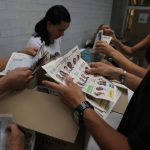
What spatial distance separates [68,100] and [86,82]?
0.18 meters

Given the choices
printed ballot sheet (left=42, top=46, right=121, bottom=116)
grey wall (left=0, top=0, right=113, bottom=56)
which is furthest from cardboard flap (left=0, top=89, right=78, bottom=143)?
grey wall (left=0, top=0, right=113, bottom=56)

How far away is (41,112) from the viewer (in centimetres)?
83

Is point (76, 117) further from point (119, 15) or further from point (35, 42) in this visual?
point (119, 15)

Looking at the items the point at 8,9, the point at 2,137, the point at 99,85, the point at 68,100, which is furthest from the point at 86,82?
the point at 8,9

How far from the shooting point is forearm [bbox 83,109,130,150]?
27.1 inches

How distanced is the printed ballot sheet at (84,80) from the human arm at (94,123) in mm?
53

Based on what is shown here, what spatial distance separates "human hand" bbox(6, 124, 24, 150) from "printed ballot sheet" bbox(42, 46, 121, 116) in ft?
0.82

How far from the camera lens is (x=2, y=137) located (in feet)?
2.81

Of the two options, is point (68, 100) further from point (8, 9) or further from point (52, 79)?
point (8, 9)

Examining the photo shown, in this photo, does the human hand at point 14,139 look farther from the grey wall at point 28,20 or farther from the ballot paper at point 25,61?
the grey wall at point 28,20

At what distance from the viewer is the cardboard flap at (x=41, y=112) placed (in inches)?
31.2

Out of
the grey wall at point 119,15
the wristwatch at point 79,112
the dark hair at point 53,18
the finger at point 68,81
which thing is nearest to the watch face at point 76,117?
the wristwatch at point 79,112

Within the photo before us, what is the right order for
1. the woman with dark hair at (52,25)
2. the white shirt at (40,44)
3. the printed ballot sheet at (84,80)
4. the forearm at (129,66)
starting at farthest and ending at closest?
the woman with dark hair at (52,25) → the white shirt at (40,44) → the forearm at (129,66) → the printed ballot sheet at (84,80)

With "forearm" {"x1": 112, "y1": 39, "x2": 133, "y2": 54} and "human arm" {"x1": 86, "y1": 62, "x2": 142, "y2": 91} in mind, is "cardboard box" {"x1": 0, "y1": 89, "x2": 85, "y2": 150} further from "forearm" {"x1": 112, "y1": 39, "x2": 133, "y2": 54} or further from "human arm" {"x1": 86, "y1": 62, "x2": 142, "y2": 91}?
"forearm" {"x1": 112, "y1": 39, "x2": 133, "y2": 54}
